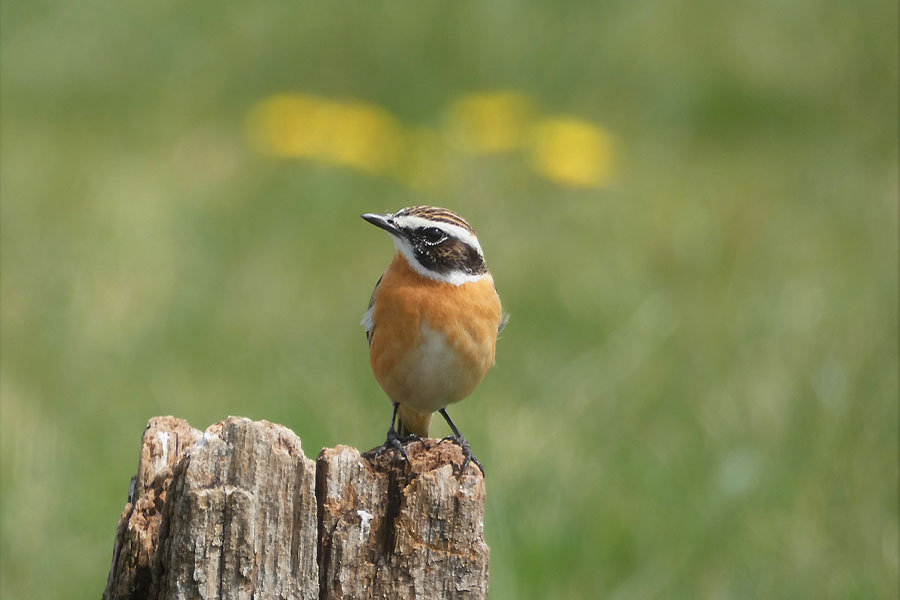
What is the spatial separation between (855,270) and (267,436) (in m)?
8.81

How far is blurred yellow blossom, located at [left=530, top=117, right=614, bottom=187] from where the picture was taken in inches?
464

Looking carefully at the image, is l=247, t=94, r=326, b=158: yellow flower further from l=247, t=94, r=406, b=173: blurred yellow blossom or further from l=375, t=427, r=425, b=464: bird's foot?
l=375, t=427, r=425, b=464: bird's foot

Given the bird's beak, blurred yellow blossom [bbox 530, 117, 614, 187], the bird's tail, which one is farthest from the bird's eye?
blurred yellow blossom [bbox 530, 117, 614, 187]

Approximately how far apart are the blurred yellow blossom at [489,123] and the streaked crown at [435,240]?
5.42 meters

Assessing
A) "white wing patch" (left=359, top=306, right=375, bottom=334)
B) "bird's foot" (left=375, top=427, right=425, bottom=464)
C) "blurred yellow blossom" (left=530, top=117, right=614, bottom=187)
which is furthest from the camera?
"blurred yellow blossom" (left=530, top=117, right=614, bottom=187)

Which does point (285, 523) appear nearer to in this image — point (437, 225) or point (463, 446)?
point (463, 446)

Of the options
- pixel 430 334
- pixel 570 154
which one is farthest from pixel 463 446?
pixel 570 154

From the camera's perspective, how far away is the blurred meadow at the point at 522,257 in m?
7.51

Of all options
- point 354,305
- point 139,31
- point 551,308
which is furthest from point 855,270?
point 139,31

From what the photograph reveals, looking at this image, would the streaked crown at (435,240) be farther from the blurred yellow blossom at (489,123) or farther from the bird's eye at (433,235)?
the blurred yellow blossom at (489,123)

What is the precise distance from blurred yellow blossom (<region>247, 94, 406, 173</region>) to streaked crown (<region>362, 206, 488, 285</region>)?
6250 mm

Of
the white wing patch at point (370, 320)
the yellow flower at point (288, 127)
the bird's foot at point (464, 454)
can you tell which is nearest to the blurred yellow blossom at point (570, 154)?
the yellow flower at point (288, 127)

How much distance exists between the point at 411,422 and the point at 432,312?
1116 mm

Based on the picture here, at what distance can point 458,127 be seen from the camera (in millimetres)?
11352
